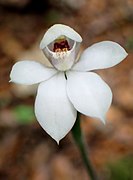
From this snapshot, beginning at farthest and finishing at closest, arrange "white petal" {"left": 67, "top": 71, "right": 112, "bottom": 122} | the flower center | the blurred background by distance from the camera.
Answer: the blurred background
the flower center
"white petal" {"left": 67, "top": 71, "right": 112, "bottom": 122}

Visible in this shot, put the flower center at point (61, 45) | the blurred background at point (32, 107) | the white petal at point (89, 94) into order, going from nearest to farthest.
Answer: the white petal at point (89, 94), the flower center at point (61, 45), the blurred background at point (32, 107)

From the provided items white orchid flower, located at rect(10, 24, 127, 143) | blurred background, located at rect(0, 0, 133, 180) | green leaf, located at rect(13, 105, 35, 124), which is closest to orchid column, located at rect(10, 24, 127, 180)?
white orchid flower, located at rect(10, 24, 127, 143)

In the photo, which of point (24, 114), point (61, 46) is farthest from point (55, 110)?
point (24, 114)

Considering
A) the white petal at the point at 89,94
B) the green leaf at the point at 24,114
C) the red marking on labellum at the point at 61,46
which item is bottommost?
the green leaf at the point at 24,114

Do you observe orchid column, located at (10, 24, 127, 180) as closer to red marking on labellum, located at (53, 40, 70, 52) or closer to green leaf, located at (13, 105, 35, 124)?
red marking on labellum, located at (53, 40, 70, 52)

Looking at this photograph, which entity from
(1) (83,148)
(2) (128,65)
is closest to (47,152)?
(2) (128,65)

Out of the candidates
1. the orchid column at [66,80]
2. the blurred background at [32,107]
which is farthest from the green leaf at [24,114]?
the orchid column at [66,80]

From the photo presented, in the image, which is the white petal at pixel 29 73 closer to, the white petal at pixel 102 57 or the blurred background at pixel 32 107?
the white petal at pixel 102 57

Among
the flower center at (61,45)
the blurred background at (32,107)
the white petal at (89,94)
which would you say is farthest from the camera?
the blurred background at (32,107)
